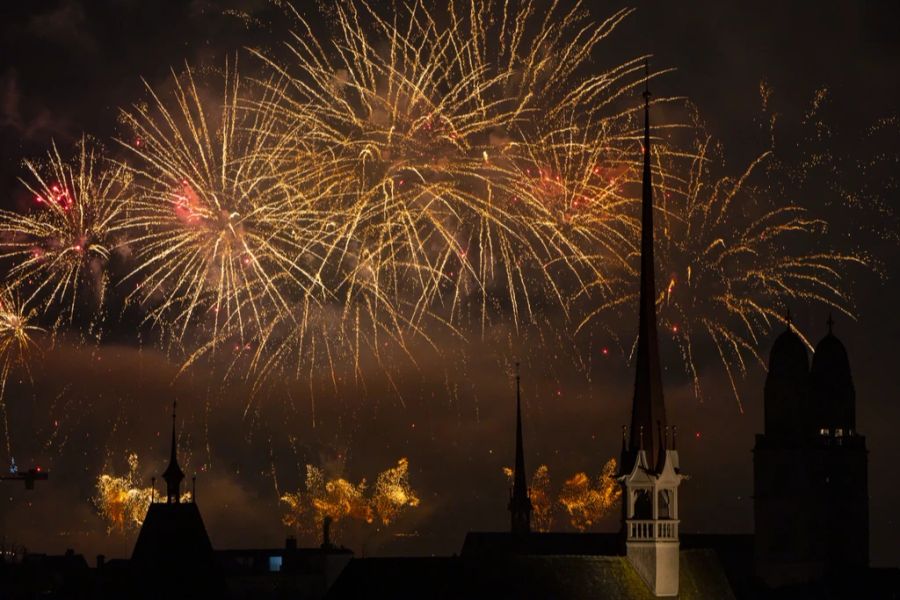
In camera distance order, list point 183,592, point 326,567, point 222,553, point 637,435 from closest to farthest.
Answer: point 637,435 → point 183,592 → point 326,567 → point 222,553

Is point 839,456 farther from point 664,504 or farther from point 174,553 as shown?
point 664,504

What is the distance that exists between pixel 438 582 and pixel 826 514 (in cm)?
5485

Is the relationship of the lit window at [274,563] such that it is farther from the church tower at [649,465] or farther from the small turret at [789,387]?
the church tower at [649,465]

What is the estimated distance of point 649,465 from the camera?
73812 mm

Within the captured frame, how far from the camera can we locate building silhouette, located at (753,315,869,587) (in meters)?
127

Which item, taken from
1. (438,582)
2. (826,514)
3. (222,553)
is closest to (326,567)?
(222,553)

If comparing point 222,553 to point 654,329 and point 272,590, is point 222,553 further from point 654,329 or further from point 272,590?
point 654,329

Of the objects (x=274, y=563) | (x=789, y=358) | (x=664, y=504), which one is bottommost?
(x=274, y=563)

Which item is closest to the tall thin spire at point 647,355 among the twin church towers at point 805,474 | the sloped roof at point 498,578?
the sloped roof at point 498,578

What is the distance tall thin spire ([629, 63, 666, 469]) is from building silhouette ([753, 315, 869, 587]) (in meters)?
51.5

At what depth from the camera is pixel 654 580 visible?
248ft

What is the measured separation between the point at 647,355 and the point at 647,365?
0.50 meters

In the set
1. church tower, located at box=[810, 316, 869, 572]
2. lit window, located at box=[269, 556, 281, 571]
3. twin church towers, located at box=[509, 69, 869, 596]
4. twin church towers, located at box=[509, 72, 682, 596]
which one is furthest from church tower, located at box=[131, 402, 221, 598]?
church tower, located at box=[810, 316, 869, 572]

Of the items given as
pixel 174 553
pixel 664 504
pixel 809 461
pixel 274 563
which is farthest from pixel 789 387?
pixel 664 504
